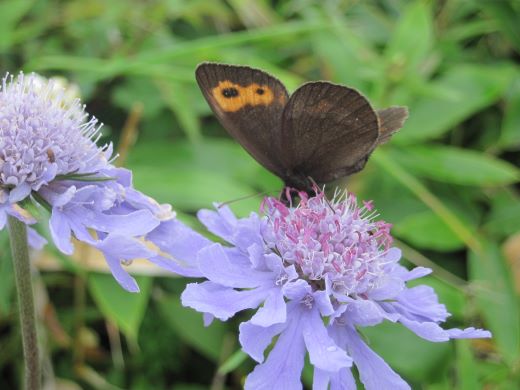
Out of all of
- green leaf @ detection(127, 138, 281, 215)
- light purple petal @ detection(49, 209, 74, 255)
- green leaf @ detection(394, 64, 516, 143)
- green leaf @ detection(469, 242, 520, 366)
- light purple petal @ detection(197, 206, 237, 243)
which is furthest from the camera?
green leaf @ detection(394, 64, 516, 143)

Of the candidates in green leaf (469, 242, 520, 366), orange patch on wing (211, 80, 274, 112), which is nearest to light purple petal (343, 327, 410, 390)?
orange patch on wing (211, 80, 274, 112)

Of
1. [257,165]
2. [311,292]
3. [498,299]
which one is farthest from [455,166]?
[311,292]

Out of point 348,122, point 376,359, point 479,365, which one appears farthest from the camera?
point 479,365

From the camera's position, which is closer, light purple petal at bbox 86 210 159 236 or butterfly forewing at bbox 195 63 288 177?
light purple petal at bbox 86 210 159 236

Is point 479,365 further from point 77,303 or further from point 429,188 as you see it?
point 77,303

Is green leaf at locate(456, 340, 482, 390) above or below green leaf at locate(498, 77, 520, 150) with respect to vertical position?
below

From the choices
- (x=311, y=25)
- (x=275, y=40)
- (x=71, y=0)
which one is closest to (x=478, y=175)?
(x=311, y=25)

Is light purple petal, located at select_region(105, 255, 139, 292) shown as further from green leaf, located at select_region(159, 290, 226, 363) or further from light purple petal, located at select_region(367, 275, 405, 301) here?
green leaf, located at select_region(159, 290, 226, 363)

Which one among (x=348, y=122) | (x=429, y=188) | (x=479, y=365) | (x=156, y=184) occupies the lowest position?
(x=479, y=365)
